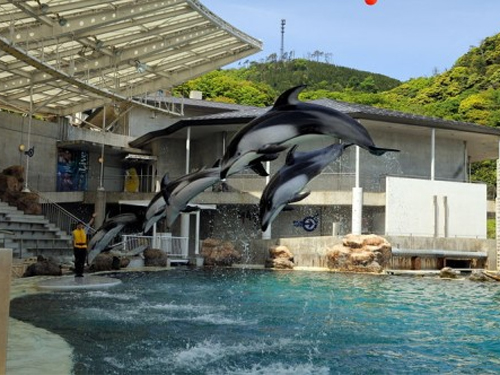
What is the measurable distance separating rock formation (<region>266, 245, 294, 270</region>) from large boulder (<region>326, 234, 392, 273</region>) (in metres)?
1.61

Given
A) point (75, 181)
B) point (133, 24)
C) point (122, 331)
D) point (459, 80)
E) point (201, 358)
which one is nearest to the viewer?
point (201, 358)

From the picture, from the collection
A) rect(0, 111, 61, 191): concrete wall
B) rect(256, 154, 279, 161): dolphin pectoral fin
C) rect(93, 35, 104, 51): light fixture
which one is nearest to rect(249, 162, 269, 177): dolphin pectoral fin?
rect(256, 154, 279, 161): dolphin pectoral fin

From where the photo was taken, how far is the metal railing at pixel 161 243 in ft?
78.3

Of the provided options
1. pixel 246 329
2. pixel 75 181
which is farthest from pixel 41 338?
pixel 75 181

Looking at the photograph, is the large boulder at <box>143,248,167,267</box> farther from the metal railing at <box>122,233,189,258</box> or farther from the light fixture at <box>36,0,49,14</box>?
the light fixture at <box>36,0,49,14</box>

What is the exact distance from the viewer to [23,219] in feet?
70.8

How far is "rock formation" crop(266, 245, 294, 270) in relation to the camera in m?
23.0

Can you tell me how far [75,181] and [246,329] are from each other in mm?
24874

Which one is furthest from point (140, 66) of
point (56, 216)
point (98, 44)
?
point (56, 216)

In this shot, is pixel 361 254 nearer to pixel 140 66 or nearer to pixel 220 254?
pixel 220 254

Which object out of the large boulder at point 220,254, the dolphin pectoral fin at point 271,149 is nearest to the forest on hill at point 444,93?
the large boulder at point 220,254

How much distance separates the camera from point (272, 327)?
32.2 ft

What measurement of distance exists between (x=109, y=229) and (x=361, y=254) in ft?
35.4

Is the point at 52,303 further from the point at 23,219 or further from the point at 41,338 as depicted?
the point at 23,219
